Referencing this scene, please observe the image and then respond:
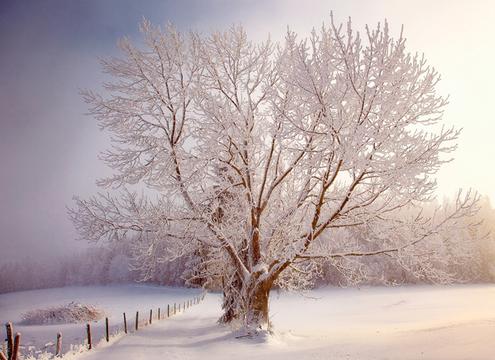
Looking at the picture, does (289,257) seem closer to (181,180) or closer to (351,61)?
(181,180)

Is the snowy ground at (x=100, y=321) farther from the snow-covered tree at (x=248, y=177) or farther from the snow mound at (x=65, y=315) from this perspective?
the snow-covered tree at (x=248, y=177)

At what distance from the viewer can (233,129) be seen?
478 inches

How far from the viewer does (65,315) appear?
33.4 m

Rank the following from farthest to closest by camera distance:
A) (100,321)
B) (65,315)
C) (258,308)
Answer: (100,321) → (65,315) → (258,308)

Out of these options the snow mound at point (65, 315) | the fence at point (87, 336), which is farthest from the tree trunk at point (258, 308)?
the snow mound at point (65, 315)

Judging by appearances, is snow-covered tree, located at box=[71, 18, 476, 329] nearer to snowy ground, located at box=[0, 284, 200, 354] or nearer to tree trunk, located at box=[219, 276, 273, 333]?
tree trunk, located at box=[219, 276, 273, 333]

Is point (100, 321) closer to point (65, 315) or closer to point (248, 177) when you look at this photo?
point (65, 315)

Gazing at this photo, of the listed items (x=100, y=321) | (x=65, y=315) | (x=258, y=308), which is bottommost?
(x=100, y=321)

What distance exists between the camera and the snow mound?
33181 millimetres

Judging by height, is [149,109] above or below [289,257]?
above

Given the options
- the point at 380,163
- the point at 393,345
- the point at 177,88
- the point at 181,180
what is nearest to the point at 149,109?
the point at 177,88

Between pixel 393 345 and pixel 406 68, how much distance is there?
269 inches

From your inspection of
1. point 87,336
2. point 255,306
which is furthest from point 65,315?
point 255,306

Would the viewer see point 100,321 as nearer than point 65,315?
No
